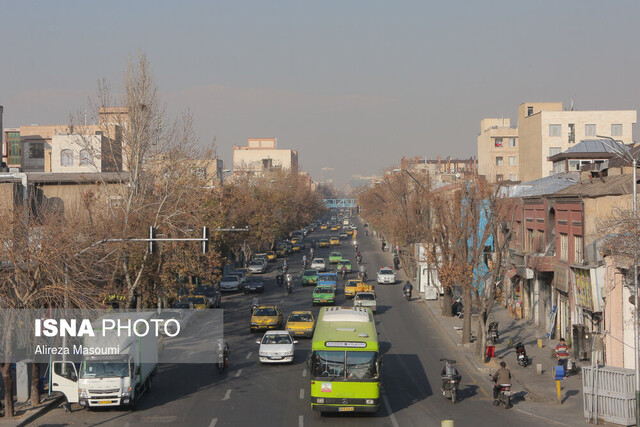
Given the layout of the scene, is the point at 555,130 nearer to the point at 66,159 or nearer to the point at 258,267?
the point at 258,267

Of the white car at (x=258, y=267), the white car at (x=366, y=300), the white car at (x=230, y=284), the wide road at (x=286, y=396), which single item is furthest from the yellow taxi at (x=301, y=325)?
the white car at (x=258, y=267)

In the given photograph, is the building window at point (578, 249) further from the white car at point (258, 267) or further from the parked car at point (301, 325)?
the white car at point (258, 267)

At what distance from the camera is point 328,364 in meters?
21.9

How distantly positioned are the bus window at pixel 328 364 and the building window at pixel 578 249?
15063 mm

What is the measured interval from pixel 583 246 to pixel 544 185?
505 inches

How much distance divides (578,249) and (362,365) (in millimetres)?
15803

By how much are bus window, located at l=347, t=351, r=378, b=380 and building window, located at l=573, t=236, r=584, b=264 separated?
14.4 m

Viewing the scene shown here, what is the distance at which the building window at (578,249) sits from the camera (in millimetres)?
32656

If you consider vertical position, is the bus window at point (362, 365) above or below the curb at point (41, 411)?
above

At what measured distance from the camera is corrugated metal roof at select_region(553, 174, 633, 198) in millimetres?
28359

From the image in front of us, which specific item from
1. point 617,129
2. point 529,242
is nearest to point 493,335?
point 529,242

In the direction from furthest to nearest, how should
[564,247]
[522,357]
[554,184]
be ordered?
[554,184] → [564,247] → [522,357]

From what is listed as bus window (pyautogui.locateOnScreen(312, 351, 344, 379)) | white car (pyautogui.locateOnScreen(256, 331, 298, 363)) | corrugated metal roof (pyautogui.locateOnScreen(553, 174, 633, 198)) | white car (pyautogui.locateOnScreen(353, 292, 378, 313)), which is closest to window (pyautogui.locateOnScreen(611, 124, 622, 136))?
white car (pyautogui.locateOnScreen(353, 292, 378, 313))

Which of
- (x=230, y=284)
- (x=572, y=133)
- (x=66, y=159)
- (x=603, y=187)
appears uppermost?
(x=572, y=133)
